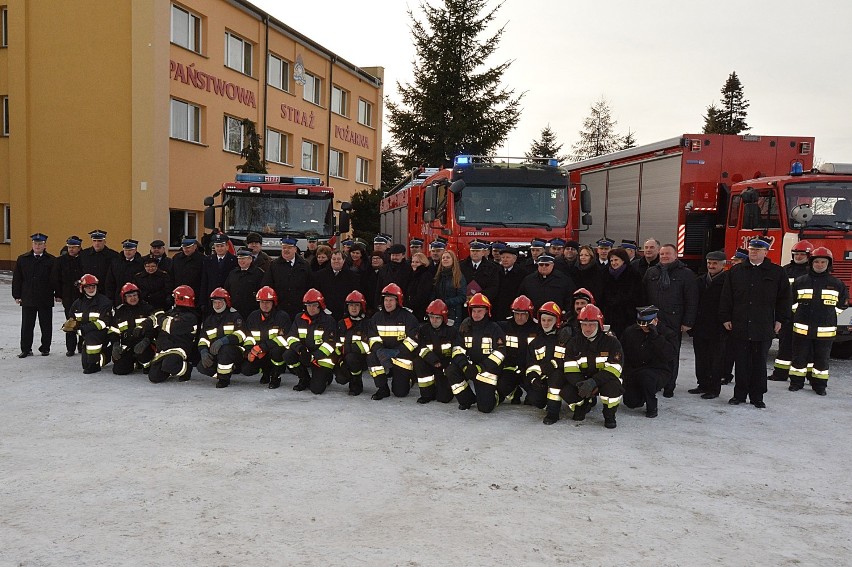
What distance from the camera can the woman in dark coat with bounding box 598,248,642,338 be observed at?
27.2 feet

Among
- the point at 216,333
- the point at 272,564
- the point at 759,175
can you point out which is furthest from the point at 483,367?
the point at 759,175

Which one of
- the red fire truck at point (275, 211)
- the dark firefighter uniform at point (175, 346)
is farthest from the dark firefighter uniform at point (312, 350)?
the red fire truck at point (275, 211)

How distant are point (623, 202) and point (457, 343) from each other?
8084 millimetres

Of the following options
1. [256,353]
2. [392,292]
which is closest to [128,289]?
[256,353]

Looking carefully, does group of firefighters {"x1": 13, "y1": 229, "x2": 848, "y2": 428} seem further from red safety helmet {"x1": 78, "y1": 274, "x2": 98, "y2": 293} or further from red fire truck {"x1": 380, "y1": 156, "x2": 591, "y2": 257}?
red fire truck {"x1": 380, "y1": 156, "x2": 591, "y2": 257}

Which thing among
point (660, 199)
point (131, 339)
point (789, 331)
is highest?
point (660, 199)

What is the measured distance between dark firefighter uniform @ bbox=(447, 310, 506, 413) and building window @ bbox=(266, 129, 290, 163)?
22061 mm

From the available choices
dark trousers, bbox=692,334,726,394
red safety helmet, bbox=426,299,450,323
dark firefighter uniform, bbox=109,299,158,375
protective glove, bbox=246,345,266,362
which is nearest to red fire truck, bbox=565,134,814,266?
dark trousers, bbox=692,334,726,394

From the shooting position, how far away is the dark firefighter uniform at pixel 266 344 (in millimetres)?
8422

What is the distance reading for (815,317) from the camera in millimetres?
8812

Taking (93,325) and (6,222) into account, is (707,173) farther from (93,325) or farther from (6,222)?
(6,222)

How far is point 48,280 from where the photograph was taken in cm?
1018

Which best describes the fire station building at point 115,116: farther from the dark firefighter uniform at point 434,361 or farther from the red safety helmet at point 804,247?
the red safety helmet at point 804,247

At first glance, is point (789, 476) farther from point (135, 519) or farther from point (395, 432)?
point (135, 519)
